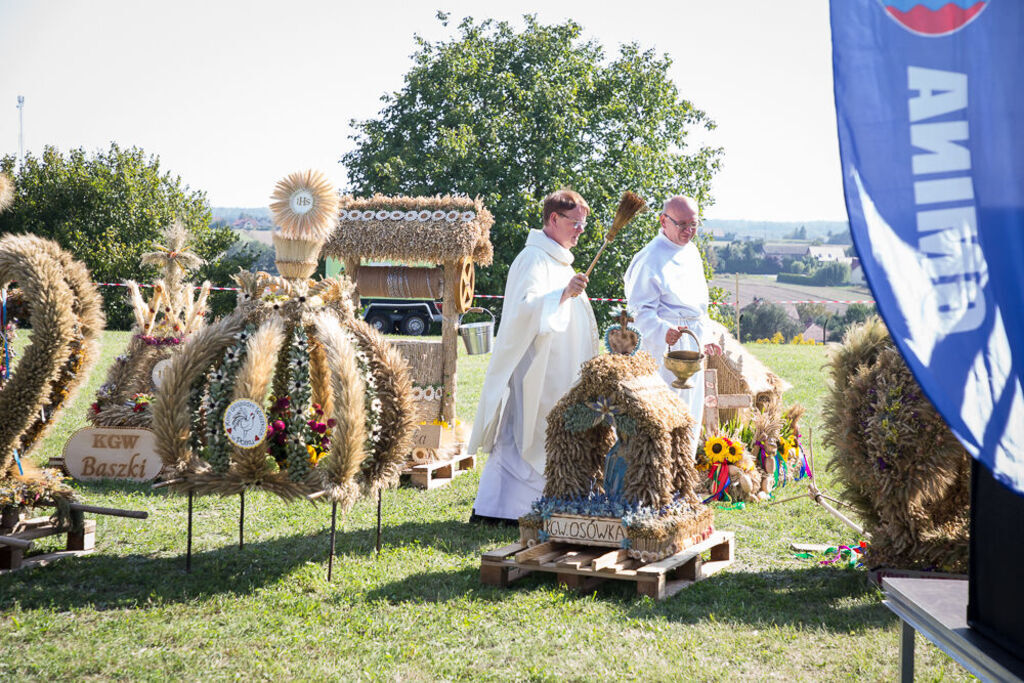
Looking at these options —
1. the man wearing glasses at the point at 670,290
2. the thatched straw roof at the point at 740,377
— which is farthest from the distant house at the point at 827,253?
the man wearing glasses at the point at 670,290

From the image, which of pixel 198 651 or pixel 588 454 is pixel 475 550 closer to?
pixel 588 454

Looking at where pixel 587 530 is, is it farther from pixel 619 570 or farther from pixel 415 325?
pixel 415 325

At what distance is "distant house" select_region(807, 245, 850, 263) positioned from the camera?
185ft

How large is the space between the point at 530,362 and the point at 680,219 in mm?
1572

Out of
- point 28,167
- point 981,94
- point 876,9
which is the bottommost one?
point 981,94

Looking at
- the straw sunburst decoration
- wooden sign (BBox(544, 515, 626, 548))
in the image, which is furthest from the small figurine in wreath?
the straw sunburst decoration

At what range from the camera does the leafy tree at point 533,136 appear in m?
30.3

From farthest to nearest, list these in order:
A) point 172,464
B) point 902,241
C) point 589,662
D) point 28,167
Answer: point 28,167 → point 172,464 → point 589,662 → point 902,241

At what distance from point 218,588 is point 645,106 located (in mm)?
30324

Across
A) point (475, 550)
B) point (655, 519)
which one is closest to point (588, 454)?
point (655, 519)

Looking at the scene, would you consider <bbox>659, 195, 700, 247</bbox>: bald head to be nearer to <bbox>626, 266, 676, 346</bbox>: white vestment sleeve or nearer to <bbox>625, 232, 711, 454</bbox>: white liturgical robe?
<bbox>625, 232, 711, 454</bbox>: white liturgical robe

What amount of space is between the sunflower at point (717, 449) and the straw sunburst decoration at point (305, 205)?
144 inches

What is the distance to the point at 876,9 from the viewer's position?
6.05 feet

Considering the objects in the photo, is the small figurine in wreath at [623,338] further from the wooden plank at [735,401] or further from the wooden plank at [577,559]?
the wooden plank at [735,401]
